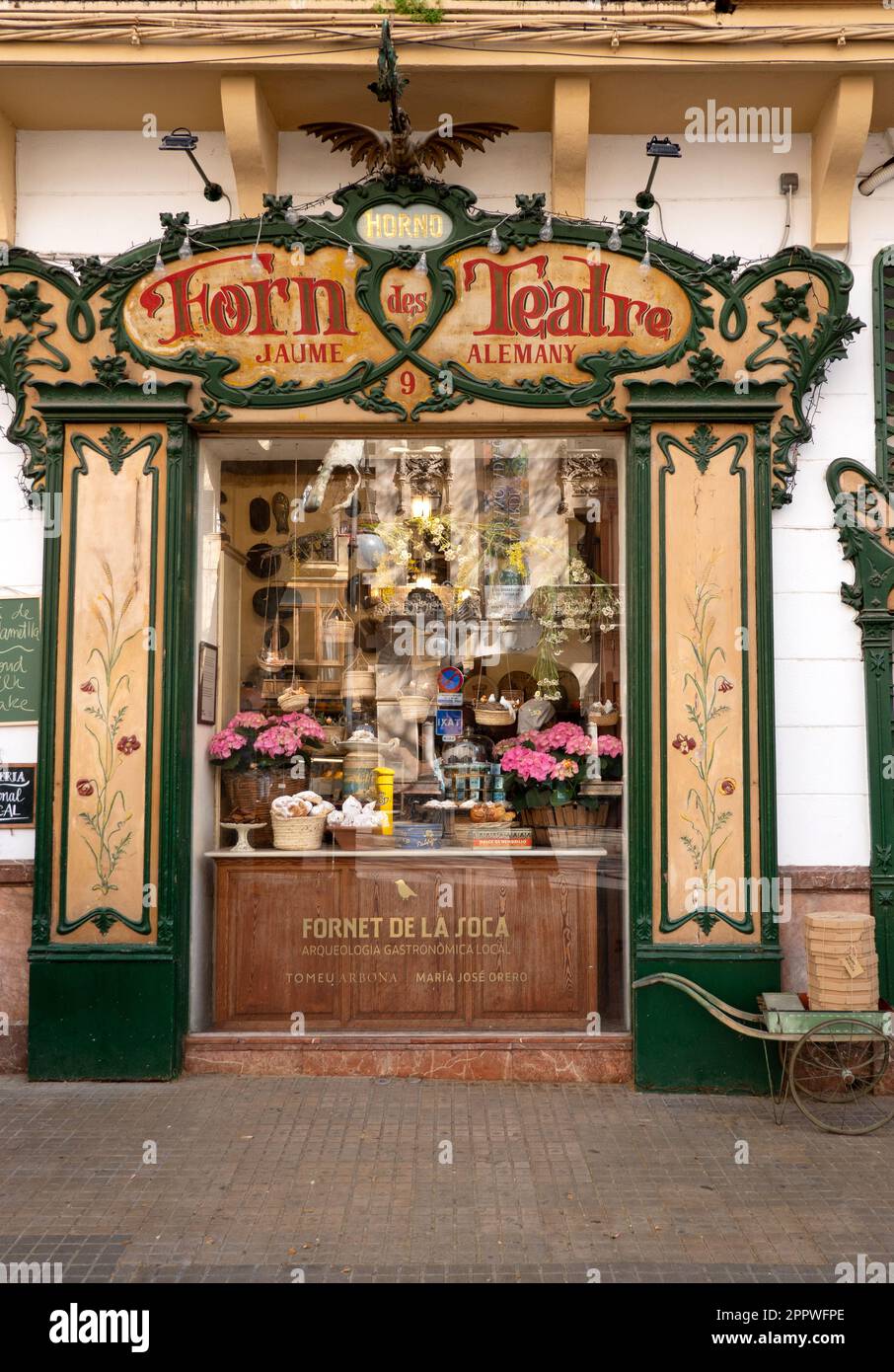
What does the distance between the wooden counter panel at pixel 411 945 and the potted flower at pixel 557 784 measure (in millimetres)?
238

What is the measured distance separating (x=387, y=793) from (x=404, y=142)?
426cm

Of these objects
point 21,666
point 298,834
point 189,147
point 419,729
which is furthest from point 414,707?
point 189,147

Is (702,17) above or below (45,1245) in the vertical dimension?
above

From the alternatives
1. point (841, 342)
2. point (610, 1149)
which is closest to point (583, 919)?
point (610, 1149)

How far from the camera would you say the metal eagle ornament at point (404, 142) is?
6746 mm

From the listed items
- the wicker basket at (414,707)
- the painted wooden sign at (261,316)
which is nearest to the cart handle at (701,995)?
the wicker basket at (414,707)

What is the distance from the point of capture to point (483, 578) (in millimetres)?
7820

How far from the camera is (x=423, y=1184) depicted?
16.9 feet

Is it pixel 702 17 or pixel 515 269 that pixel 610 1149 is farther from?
pixel 702 17

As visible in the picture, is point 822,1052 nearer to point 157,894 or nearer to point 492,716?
point 492,716

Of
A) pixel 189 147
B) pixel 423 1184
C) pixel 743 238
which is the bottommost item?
pixel 423 1184

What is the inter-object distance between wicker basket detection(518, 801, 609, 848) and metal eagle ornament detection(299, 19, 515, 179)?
13.9ft

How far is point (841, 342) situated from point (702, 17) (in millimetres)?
2219

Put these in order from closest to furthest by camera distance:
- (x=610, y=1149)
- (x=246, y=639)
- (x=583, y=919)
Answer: (x=610, y=1149) → (x=583, y=919) → (x=246, y=639)
